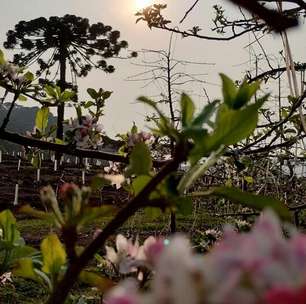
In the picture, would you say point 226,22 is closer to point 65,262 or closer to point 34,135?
point 34,135

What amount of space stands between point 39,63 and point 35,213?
1823 centimetres

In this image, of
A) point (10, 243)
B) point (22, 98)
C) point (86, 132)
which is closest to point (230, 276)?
point (10, 243)

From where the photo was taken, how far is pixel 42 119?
4.82ft

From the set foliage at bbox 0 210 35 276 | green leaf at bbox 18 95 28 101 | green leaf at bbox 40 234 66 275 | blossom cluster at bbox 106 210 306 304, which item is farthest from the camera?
green leaf at bbox 18 95 28 101

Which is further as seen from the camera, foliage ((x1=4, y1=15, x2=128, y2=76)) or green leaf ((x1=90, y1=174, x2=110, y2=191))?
foliage ((x1=4, y1=15, x2=128, y2=76))

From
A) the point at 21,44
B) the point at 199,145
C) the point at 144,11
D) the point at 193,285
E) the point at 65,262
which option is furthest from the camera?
the point at 21,44

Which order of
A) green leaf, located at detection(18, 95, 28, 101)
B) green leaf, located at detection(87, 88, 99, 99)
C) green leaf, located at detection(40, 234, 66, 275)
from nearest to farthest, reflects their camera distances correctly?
green leaf, located at detection(40, 234, 66, 275)
green leaf, located at detection(18, 95, 28, 101)
green leaf, located at detection(87, 88, 99, 99)

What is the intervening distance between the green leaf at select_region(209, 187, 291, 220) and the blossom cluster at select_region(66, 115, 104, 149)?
0.92 meters

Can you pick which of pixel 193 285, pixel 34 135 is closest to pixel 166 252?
pixel 193 285

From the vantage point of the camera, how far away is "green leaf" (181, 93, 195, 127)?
446mm

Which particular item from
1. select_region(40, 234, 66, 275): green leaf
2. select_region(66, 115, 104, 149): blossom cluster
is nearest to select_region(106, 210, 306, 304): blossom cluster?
select_region(40, 234, 66, 275): green leaf

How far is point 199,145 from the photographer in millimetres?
397

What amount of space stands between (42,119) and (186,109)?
1.06 meters

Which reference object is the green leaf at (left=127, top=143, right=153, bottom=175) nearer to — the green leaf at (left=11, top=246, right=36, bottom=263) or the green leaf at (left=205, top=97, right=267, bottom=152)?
the green leaf at (left=205, top=97, right=267, bottom=152)
